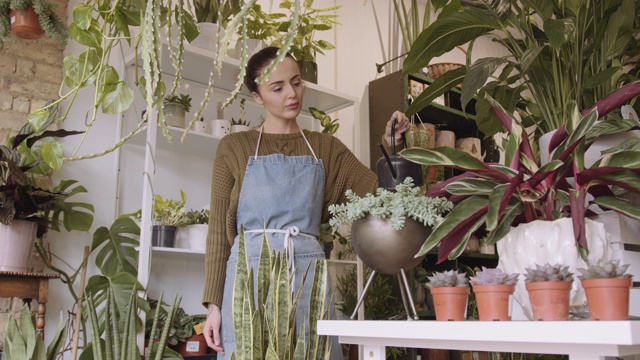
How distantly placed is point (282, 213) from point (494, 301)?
1.10 m

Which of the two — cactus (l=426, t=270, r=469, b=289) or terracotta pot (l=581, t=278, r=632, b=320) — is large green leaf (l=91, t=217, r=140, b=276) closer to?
cactus (l=426, t=270, r=469, b=289)

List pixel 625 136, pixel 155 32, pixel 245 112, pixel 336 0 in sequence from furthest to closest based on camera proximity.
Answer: pixel 336 0, pixel 245 112, pixel 625 136, pixel 155 32

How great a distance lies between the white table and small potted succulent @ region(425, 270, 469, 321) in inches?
2.8

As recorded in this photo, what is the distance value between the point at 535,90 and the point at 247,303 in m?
1.13

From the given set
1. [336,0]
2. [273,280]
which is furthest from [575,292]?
[336,0]

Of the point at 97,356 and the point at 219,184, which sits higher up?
the point at 219,184

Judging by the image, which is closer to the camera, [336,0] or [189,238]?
[189,238]

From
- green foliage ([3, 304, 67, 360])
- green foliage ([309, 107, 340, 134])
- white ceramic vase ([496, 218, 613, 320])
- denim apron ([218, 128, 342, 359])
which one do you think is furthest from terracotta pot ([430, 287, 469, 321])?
green foliage ([309, 107, 340, 134])

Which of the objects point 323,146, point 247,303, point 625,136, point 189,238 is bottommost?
point 247,303

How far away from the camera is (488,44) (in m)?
5.51

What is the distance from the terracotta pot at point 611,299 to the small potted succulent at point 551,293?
47 millimetres

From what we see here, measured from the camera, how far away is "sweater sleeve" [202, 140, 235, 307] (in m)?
1.90

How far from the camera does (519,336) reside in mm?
831

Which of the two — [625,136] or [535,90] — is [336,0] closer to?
[535,90]
